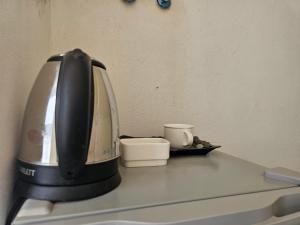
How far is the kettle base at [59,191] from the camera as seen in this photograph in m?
0.38

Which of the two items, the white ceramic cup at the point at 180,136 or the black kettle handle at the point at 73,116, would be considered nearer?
the black kettle handle at the point at 73,116

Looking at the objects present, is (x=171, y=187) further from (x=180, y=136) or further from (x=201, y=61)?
(x=201, y=61)

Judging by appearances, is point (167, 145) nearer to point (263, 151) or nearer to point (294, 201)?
point (294, 201)

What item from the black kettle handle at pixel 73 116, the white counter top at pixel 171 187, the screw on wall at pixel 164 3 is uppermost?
the screw on wall at pixel 164 3

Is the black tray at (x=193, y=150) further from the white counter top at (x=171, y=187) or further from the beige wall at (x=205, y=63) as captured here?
the beige wall at (x=205, y=63)

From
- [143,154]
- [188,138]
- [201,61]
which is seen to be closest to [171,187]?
[143,154]

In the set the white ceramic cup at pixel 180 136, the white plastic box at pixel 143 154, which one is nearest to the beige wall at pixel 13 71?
the white plastic box at pixel 143 154

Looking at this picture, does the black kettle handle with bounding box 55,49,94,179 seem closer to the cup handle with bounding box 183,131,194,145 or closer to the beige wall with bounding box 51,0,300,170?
the cup handle with bounding box 183,131,194,145

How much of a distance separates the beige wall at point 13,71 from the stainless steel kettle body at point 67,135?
0.08 ft

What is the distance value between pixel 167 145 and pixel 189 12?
60cm

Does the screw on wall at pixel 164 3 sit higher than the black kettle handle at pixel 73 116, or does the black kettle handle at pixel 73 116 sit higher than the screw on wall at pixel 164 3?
the screw on wall at pixel 164 3

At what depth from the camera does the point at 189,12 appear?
0.97 metres

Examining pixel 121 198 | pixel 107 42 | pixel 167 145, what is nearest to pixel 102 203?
pixel 121 198

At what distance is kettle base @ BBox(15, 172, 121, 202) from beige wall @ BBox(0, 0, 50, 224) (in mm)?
33
